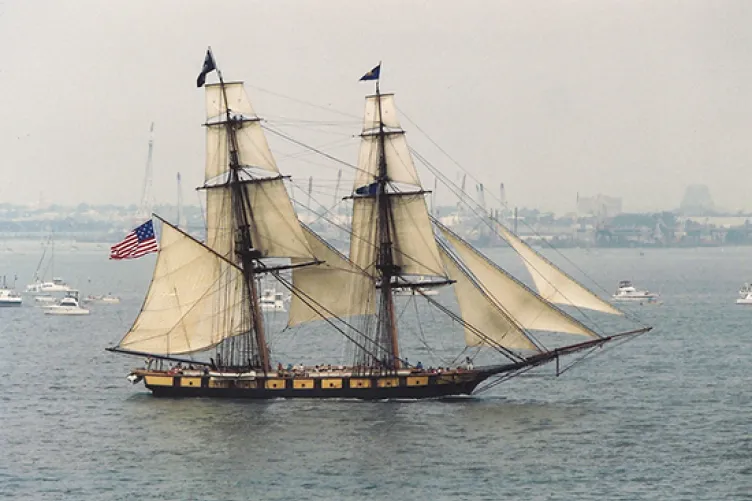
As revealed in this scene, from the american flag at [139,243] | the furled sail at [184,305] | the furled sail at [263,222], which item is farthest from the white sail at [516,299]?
the american flag at [139,243]

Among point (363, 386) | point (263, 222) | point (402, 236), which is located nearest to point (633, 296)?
point (402, 236)

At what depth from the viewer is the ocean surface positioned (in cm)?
6309

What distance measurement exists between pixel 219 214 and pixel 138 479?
2576cm

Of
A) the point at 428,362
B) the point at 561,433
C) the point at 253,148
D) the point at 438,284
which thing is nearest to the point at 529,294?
the point at 438,284

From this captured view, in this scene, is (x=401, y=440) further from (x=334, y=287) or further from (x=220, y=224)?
(x=220, y=224)

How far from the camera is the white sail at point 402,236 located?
85438 mm

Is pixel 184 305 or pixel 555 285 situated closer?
pixel 555 285

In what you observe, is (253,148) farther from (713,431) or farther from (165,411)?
(713,431)

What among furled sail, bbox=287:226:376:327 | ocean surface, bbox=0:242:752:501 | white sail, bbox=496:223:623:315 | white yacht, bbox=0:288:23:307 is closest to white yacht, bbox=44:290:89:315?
white yacht, bbox=0:288:23:307

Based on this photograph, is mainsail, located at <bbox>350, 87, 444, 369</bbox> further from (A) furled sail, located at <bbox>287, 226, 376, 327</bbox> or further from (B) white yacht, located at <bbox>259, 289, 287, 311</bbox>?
(B) white yacht, located at <bbox>259, 289, 287, 311</bbox>

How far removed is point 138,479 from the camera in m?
64.9

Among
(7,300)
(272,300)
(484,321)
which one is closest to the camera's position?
(484,321)

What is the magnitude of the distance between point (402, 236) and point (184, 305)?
13126 mm

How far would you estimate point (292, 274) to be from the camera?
86750 millimetres
